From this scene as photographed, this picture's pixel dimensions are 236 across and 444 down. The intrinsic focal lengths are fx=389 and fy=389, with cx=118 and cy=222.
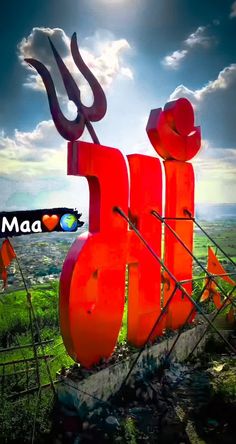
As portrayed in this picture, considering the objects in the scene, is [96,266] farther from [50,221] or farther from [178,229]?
[178,229]

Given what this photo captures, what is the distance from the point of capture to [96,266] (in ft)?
32.0

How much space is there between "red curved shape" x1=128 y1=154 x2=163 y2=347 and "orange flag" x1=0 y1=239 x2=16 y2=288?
3.39 meters

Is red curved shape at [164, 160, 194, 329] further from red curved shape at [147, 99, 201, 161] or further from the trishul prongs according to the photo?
the trishul prongs

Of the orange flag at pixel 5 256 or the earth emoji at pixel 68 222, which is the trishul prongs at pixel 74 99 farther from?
the orange flag at pixel 5 256

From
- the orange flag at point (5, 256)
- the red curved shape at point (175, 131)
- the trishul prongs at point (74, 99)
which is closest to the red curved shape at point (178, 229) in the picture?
the red curved shape at point (175, 131)

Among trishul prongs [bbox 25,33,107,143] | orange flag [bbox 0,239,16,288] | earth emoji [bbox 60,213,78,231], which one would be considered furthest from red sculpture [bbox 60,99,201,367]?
orange flag [bbox 0,239,16,288]

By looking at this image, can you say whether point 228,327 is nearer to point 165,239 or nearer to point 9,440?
point 165,239

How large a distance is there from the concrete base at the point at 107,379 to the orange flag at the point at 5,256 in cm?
274

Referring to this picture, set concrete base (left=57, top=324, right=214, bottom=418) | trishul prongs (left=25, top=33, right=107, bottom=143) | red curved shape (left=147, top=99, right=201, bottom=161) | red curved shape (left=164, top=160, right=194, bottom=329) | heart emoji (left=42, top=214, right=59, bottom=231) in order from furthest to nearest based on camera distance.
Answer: red curved shape (left=164, top=160, right=194, bottom=329), red curved shape (left=147, top=99, right=201, bottom=161), trishul prongs (left=25, top=33, right=107, bottom=143), concrete base (left=57, top=324, right=214, bottom=418), heart emoji (left=42, top=214, right=59, bottom=231)

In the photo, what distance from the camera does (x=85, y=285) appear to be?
9.49 metres

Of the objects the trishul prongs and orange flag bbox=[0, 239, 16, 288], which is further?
the trishul prongs

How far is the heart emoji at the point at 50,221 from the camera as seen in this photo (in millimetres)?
7926

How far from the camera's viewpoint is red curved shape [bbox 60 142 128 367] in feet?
30.3

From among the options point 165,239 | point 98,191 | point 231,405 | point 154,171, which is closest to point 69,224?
point 98,191
